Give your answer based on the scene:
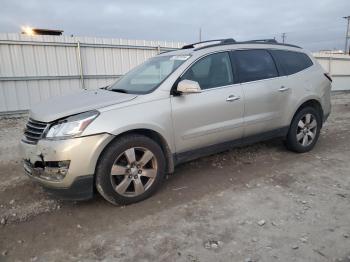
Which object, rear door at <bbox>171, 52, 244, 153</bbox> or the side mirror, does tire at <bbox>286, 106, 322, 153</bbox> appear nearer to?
rear door at <bbox>171, 52, 244, 153</bbox>

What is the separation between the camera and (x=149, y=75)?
4188mm

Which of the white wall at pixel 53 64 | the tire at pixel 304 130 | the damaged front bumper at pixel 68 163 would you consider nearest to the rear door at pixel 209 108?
the damaged front bumper at pixel 68 163

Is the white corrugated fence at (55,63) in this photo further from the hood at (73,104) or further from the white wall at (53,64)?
the hood at (73,104)

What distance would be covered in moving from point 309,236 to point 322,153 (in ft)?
9.17

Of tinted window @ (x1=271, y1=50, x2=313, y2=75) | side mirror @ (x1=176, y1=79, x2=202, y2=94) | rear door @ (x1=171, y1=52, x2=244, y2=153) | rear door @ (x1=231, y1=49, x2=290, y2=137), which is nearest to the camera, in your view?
side mirror @ (x1=176, y1=79, x2=202, y2=94)

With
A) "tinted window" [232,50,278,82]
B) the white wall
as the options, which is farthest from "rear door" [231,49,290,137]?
the white wall

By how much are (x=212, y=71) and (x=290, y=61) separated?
5.54 feet

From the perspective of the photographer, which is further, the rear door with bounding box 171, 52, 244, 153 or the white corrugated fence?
the white corrugated fence

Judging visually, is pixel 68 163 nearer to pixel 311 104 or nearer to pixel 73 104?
pixel 73 104

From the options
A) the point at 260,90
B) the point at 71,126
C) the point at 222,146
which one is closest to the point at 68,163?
the point at 71,126

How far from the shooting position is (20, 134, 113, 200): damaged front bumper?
9.98ft

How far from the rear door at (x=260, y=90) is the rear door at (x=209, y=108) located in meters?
0.16

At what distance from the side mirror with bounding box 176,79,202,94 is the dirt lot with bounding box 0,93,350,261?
1.26 meters

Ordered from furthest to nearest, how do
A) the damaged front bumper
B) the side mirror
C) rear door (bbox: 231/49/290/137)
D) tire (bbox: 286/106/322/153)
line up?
tire (bbox: 286/106/322/153) < rear door (bbox: 231/49/290/137) < the side mirror < the damaged front bumper
